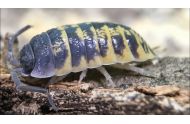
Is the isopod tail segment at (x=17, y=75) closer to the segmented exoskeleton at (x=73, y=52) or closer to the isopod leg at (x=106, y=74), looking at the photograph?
the segmented exoskeleton at (x=73, y=52)

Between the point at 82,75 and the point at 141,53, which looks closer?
the point at 82,75

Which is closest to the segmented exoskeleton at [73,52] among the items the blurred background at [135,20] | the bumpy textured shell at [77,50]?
the bumpy textured shell at [77,50]

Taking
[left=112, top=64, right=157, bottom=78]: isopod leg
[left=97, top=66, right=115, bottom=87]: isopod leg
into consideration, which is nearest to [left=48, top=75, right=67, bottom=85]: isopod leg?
[left=97, top=66, right=115, bottom=87]: isopod leg

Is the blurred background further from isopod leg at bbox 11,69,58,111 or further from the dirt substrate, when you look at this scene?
isopod leg at bbox 11,69,58,111

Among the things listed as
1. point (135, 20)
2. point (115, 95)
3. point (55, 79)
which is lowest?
point (115, 95)

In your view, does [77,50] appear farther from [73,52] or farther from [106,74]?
[106,74]

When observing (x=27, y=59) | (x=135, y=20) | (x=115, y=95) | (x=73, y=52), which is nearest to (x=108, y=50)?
(x=73, y=52)
